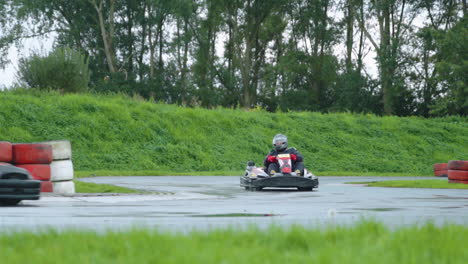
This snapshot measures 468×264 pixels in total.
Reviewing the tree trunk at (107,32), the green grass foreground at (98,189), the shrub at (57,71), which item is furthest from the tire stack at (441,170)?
the tree trunk at (107,32)

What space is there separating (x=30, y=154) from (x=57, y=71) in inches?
1016

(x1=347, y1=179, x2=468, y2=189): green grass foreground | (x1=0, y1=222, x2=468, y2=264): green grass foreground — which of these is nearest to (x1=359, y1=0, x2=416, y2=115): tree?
(x1=347, y1=179, x2=468, y2=189): green grass foreground

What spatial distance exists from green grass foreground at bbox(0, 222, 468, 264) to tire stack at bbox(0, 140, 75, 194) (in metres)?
9.89

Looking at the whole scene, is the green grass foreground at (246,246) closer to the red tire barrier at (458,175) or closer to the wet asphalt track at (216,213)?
the wet asphalt track at (216,213)

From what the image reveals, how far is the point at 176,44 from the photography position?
2330 inches

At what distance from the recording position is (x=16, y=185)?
13.8m

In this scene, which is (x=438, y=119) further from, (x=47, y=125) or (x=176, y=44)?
(x=47, y=125)

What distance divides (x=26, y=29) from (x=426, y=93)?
30.8 metres

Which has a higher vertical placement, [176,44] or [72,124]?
[176,44]

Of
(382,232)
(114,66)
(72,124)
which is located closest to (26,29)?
(114,66)

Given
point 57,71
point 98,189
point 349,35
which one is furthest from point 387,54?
point 98,189

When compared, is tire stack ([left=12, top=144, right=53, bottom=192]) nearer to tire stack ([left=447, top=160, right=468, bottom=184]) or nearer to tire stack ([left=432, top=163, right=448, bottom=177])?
tire stack ([left=447, top=160, right=468, bottom=184])

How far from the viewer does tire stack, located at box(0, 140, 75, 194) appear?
16969 mm

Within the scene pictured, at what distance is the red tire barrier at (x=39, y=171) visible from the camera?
17.1 metres
